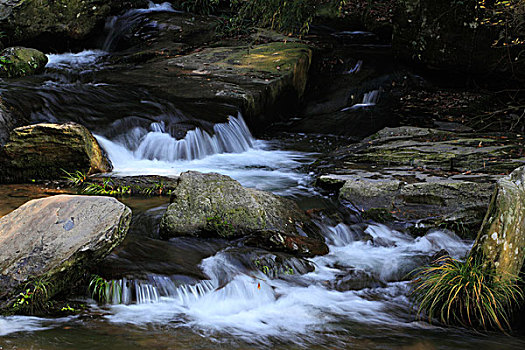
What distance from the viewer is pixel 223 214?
5.12m

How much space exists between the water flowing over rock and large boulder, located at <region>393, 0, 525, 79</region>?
723cm

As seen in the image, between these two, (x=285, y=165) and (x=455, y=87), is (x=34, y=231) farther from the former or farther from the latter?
(x=455, y=87)

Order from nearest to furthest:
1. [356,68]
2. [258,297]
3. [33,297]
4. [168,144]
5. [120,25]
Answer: [33,297]
[258,297]
[168,144]
[356,68]
[120,25]

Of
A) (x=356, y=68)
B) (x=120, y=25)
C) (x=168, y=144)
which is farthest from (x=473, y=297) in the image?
(x=120, y=25)

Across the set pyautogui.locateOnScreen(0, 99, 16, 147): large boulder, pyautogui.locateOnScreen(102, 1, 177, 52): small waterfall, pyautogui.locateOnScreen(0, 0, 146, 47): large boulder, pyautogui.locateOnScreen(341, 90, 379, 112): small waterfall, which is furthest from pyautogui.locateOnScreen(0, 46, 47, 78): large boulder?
pyautogui.locateOnScreen(341, 90, 379, 112): small waterfall

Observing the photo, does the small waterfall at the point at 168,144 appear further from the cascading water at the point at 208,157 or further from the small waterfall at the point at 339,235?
the small waterfall at the point at 339,235

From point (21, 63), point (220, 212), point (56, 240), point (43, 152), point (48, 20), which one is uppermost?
point (48, 20)

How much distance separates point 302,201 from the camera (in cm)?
660

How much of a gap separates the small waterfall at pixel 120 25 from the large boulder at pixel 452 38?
8.26 meters

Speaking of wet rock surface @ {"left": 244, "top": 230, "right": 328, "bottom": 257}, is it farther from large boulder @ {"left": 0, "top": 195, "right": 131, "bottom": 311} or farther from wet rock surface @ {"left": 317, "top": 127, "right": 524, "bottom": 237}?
large boulder @ {"left": 0, "top": 195, "right": 131, "bottom": 311}

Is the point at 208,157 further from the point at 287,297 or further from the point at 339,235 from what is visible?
the point at 287,297

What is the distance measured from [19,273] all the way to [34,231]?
1.20 feet

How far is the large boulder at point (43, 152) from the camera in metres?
6.67

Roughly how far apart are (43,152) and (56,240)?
11.8 ft
